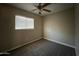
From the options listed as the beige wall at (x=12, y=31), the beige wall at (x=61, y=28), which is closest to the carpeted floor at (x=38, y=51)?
the beige wall at (x=12, y=31)

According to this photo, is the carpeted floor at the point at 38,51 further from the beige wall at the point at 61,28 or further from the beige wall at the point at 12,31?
the beige wall at the point at 61,28

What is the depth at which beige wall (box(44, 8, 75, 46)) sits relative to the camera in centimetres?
266

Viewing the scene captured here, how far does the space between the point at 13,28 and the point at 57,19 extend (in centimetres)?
208

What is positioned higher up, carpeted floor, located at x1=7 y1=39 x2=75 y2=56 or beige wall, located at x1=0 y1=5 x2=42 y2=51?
beige wall, located at x1=0 y1=5 x2=42 y2=51

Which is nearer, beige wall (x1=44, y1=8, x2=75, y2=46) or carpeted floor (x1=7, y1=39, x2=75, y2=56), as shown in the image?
carpeted floor (x1=7, y1=39, x2=75, y2=56)

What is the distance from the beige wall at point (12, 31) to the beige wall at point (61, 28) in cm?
55

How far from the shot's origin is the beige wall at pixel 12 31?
6.25 ft

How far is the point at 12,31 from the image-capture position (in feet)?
7.18

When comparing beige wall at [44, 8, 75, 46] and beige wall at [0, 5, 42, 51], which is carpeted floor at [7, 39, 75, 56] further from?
beige wall at [44, 8, 75, 46]

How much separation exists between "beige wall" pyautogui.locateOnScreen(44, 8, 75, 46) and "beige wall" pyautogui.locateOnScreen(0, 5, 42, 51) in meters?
0.55

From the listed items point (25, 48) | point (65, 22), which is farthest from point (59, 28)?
point (25, 48)

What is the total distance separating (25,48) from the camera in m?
2.16

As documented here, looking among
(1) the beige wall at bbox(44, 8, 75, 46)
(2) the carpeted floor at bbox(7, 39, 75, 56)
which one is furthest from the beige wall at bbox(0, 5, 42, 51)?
(1) the beige wall at bbox(44, 8, 75, 46)

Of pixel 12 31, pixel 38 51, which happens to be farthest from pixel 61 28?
pixel 12 31
